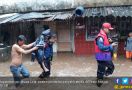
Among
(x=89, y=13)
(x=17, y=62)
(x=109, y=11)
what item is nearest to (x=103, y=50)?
(x=17, y=62)

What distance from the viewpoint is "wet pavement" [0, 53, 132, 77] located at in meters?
9.58

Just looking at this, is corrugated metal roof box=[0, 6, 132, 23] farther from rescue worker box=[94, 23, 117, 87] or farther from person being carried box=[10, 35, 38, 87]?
person being carried box=[10, 35, 38, 87]

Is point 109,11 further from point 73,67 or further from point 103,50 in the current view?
point 103,50

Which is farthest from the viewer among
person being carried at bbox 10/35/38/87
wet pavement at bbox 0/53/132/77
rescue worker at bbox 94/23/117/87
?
wet pavement at bbox 0/53/132/77

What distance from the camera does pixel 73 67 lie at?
10.7 m

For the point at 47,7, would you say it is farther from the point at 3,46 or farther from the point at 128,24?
the point at 128,24

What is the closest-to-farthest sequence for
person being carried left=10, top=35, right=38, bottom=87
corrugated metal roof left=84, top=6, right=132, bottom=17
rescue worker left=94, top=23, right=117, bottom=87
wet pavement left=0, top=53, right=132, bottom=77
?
rescue worker left=94, top=23, right=117, bottom=87 → person being carried left=10, top=35, right=38, bottom=87 → wet pavement left=0, top=53, right=132, bottom=77 → corrugated metal roof left=84, top=6, right=132, bottom=17

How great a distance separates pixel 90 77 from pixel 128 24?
220 inches

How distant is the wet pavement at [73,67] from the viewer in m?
9.58

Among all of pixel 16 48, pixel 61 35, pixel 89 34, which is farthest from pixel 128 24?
pixel 16 48

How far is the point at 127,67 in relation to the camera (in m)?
10.4

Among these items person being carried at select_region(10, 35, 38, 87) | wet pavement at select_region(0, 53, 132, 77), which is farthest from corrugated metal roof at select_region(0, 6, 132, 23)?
person being carried at select_region(10, 35, 38, 87)

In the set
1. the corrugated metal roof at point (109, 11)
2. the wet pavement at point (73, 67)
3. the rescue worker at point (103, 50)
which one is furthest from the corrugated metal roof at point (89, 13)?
the rescue worker at point (103, 50)

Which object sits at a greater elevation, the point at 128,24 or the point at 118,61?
the point at 128,24
